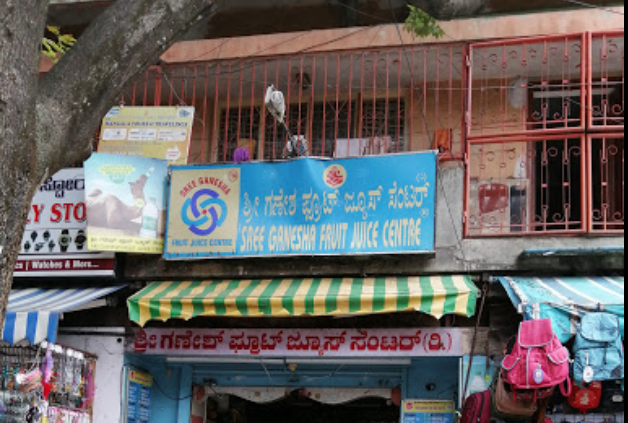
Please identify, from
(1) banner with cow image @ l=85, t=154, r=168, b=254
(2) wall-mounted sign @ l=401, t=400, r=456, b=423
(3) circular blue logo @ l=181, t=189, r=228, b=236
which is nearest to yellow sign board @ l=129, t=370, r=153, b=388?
(1) banner with cow image @ l=85, t=154, r=168, b=254

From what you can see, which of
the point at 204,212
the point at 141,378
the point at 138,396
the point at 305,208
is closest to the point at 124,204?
the point at 204,212

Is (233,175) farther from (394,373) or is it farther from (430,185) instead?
(394,373)

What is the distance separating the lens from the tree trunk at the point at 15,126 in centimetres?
496

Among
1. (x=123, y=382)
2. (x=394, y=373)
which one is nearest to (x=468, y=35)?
(x=394, y=373)

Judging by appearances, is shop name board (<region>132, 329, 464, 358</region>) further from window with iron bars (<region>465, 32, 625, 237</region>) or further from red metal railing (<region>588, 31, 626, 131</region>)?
red metal railing (<region>588, 31, 626, 131</region>)

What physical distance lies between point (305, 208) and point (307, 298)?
1015mm

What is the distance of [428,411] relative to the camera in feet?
29.8

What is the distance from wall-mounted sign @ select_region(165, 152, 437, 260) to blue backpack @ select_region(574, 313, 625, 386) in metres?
1.70

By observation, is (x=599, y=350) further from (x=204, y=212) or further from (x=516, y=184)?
(x=204, y=212)

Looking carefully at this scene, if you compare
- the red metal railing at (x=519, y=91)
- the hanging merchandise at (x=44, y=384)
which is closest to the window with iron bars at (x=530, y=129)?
the red metal railing at (x=519, y=91)

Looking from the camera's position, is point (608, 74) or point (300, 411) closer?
point (608, 74)

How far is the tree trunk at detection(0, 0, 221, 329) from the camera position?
5.01 metres

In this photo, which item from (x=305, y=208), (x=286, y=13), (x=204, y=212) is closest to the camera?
(x=305, y=208)

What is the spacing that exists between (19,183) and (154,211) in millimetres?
4350
